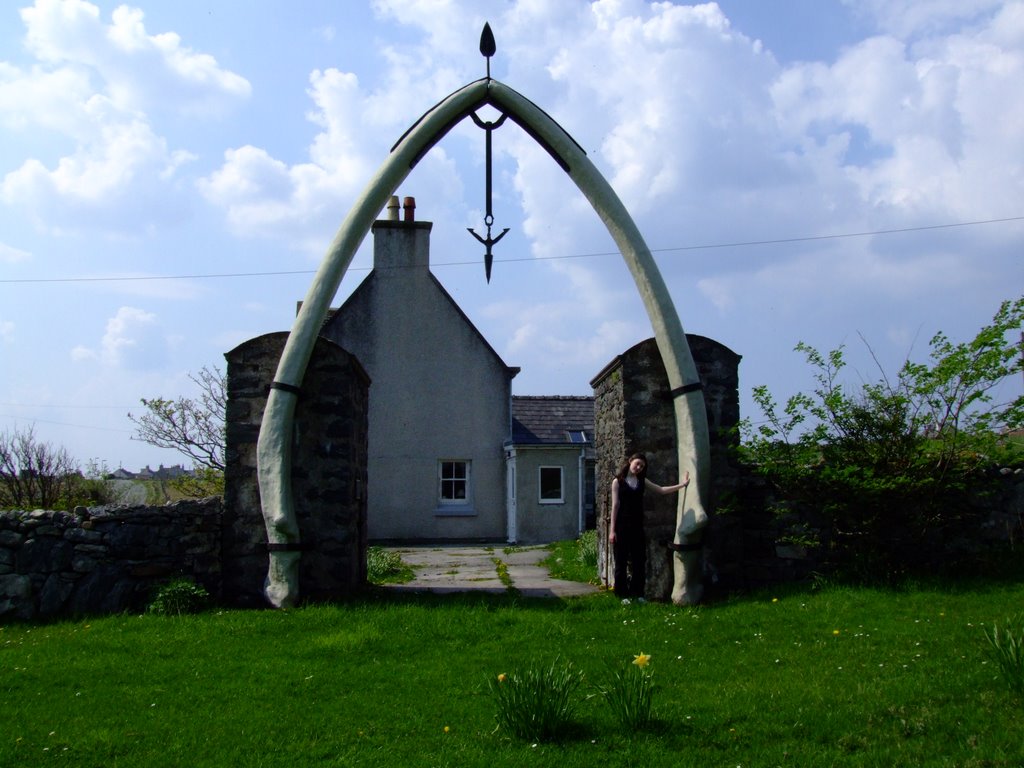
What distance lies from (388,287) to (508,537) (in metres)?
6.55

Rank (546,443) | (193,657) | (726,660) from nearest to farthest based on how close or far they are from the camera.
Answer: (726,660), (193,657), (546,443)

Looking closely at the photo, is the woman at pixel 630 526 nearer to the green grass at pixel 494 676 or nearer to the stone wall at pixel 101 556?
the green grass at pixel 494 676

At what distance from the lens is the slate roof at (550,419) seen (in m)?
21.8

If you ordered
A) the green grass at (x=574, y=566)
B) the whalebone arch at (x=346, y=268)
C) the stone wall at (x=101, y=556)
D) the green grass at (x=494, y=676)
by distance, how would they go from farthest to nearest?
the green grass at (x=574, y=566) → the whalebone arch at (x=346, y=268) → the stone wall at (x=101, y=556) → the green grass at (x=494, y=676)

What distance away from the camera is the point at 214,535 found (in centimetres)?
918

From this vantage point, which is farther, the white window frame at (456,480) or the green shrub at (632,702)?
the white window frame at (456,480)

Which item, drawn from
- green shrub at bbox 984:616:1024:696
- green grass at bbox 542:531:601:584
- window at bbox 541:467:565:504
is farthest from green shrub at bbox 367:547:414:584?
green shrub at bbox 984:616:1024:696

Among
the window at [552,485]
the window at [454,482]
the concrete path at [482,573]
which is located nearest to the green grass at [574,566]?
the concrete path at [482,573]

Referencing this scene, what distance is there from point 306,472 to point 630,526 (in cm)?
334

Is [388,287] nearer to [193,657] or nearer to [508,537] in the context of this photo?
[508,537]

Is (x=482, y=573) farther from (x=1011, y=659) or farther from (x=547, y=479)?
(x=547, y=479)

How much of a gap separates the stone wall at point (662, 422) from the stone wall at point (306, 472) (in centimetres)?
292

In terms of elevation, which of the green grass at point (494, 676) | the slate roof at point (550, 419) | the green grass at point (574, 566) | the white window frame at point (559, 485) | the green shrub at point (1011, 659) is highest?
the slate roof at point (550, 419)

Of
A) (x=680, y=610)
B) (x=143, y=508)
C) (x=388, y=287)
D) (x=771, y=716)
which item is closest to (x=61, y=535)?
(x=143, y=508)
